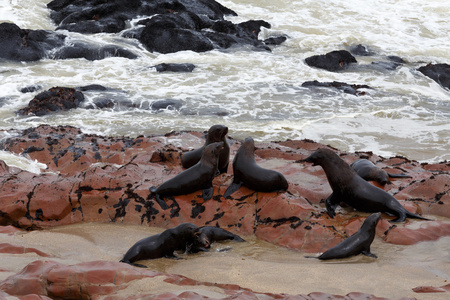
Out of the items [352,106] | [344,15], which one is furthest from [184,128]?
[344,15]

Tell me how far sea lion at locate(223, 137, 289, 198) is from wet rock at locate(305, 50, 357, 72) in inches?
598

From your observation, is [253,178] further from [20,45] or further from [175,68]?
[20,45]

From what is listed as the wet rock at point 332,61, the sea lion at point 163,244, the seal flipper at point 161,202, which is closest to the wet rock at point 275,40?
the wet rock at point 332,61

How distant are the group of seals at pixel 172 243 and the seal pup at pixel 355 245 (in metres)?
1.16

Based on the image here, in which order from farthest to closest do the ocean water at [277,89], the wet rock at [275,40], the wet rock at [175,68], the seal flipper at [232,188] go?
the wet rock at [275,40] < the wet rock at [175,68] < the ocean water at [277,89] < the seal flipper at [232,188]

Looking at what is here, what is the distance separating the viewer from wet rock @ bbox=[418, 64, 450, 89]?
19.1m

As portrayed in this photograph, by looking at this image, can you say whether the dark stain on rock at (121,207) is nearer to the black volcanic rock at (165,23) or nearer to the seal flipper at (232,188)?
the seal flipper at (232,188)

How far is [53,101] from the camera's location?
1475 cm

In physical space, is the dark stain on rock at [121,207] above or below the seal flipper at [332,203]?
below

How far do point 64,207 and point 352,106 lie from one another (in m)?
11.4

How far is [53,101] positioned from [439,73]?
14048 mm

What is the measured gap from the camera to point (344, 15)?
30547mm

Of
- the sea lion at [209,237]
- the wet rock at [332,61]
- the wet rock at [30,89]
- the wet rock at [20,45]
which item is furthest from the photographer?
the wet rock at [332,61]

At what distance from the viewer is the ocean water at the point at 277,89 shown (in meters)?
13.3
